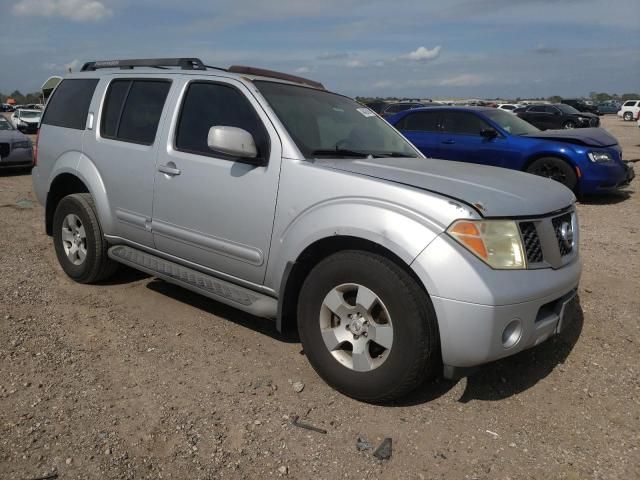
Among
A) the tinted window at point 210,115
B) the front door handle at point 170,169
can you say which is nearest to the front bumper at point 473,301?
the tinted window at point 210,115

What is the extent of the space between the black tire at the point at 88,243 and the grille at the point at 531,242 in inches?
130

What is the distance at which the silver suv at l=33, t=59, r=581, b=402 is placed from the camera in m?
2.67

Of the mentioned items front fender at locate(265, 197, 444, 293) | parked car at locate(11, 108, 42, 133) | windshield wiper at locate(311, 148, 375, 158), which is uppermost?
windshield wiper at locate(311, 148, 375, 158)

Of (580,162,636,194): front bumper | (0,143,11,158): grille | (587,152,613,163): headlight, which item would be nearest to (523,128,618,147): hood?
(587,152,613,163): headlight

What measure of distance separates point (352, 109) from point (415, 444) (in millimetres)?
2511

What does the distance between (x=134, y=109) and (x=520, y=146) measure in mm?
6881

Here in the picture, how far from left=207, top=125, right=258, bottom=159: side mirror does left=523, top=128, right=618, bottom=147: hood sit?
7.41m

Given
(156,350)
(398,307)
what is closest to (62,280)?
(156,350)

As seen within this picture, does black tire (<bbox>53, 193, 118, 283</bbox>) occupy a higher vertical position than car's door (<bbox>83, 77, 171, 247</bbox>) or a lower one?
lower

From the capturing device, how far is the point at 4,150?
11.8 m

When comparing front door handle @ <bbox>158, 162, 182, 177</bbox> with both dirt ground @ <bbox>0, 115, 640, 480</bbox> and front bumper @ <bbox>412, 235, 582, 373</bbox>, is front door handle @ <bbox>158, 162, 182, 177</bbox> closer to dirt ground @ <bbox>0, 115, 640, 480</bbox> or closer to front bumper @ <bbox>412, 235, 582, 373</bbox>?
dirt ground @ <bbox>0, 115, 640, 480</bbox>

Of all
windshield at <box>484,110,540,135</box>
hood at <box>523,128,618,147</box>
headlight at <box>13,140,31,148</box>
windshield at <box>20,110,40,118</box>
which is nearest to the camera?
hood at <box>523,128,618,147</box>

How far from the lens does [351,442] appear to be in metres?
2.75

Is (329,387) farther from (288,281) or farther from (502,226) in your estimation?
(502,226)
